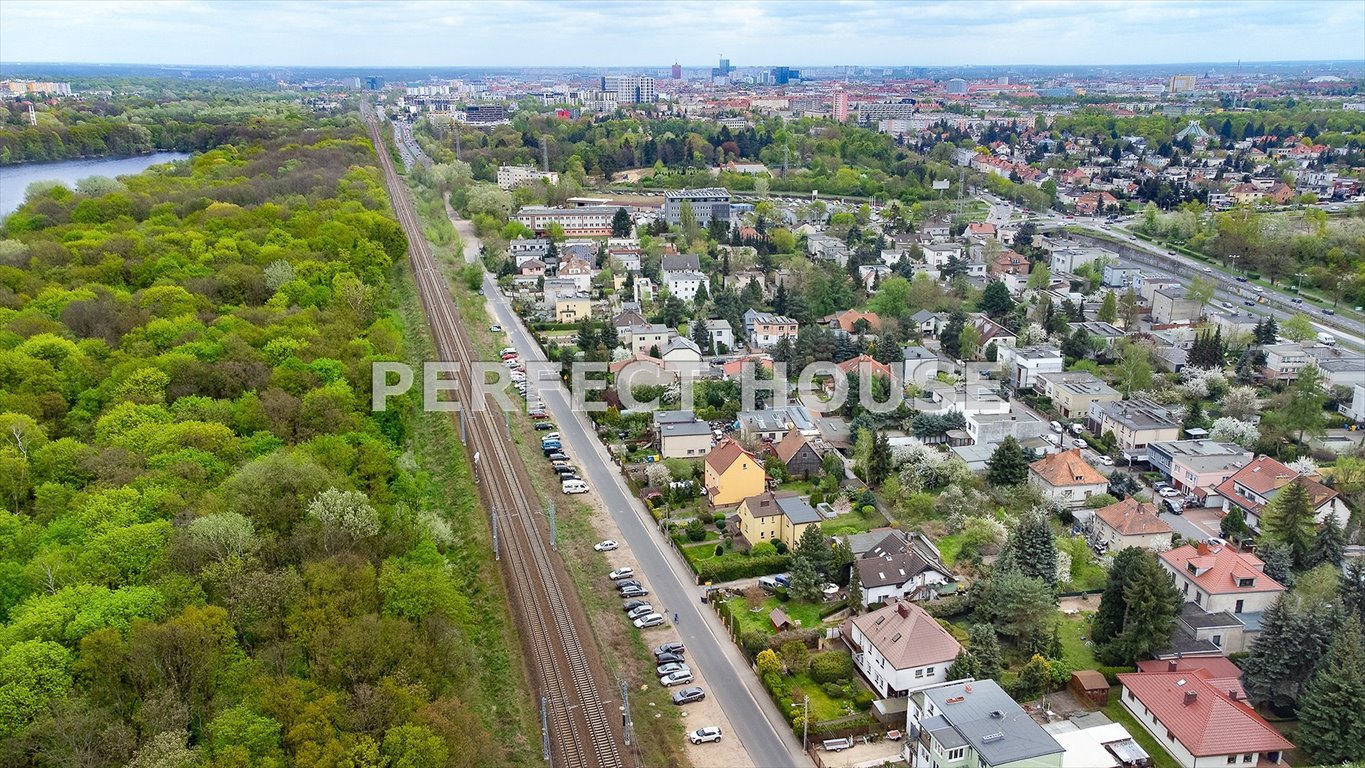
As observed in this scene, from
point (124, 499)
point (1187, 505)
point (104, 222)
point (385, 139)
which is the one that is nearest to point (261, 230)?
point (104, 222)

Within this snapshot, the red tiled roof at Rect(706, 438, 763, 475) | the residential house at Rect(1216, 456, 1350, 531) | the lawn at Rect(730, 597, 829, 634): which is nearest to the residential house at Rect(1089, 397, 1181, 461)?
the residential house at Rect(1216, 456, 1350, 531)

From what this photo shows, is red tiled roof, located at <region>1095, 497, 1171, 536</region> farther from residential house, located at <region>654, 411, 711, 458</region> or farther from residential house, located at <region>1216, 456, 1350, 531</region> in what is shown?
residential house, located at <region>654, 411, 711, 458</region>

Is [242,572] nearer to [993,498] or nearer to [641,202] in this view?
[993,498]

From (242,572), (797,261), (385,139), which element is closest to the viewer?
(242,572)

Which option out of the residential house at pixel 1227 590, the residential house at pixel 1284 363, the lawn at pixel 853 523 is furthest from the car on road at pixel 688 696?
the residential house at pixel 1284 363

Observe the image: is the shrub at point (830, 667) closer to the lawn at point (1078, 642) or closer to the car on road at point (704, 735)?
the car on road at point (704, 735)
